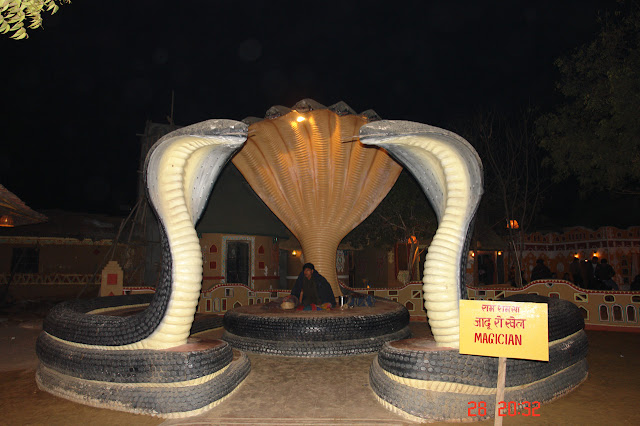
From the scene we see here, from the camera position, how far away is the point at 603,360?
575 centimetres

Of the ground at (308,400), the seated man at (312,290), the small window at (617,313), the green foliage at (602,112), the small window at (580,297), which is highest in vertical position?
the green foliage at (602,112)

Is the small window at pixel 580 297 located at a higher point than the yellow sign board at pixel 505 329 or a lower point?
lower

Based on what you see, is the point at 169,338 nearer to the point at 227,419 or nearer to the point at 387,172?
the point at 227,419

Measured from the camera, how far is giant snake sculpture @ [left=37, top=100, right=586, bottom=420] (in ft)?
12.3

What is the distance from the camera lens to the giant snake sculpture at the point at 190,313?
12.3 feet

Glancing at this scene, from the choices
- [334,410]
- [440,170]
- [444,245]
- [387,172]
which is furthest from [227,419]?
[387,172]

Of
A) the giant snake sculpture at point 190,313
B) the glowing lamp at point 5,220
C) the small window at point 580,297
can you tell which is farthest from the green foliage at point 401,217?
the glowing lamp at point 5,220

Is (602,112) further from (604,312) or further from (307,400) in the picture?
(307,400)

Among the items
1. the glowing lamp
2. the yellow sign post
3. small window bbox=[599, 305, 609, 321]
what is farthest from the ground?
the glowing lamp

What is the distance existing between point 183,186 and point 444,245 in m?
2.82

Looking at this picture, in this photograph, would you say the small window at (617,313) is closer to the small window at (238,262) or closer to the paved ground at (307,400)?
the paved ground at (307,400)

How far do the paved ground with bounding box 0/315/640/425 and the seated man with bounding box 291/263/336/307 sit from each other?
55.8 inches
